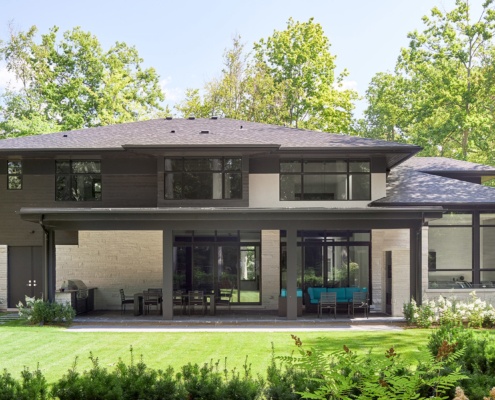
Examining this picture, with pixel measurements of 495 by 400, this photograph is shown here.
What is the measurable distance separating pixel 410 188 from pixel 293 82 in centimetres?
1852

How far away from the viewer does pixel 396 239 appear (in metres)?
24.3

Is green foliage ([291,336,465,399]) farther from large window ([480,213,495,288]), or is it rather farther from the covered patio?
large window ([480,213,495,288])

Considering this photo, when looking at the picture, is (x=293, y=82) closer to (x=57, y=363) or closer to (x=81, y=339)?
(x=81, y=339)

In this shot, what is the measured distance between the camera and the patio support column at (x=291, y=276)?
20.9m

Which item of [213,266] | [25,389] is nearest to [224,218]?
[213,266]

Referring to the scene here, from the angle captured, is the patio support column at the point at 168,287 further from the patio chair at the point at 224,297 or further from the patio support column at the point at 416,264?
the patio support column at the point at 416,264

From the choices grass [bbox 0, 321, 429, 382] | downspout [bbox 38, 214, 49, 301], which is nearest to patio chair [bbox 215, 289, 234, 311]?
grass [bbox 0, 321, 429, 382]

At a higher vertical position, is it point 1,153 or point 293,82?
point 293,82

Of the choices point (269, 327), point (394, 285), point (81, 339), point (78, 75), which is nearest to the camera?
point (81, 339)

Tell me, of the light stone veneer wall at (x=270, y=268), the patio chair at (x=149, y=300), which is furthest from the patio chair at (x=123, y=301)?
the light stone veneer wall at (x=270, y=268)

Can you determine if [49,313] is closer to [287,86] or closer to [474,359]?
[474,359]

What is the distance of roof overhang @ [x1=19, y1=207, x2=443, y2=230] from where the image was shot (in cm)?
2055

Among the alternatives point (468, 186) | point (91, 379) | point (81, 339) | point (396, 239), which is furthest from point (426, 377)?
point (468, 186)

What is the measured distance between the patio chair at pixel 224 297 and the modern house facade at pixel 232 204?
0.20m
